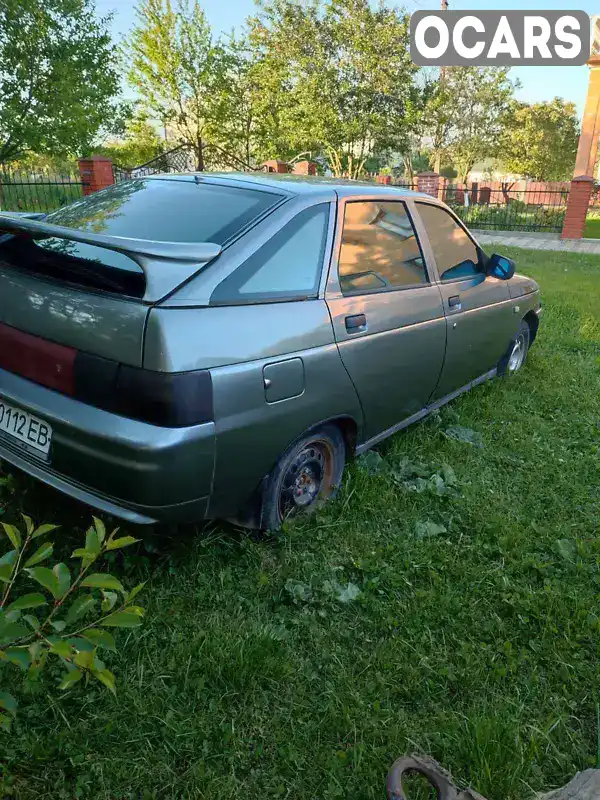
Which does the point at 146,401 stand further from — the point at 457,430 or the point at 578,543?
the point at 457,430

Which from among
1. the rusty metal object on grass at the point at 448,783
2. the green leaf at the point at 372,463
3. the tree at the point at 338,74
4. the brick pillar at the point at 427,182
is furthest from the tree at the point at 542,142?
the rusty metal object on grass at the point at 448,783

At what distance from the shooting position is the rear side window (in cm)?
218

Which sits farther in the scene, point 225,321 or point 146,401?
point 225,321

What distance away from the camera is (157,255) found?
1.93 metres

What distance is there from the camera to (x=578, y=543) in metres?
2.77

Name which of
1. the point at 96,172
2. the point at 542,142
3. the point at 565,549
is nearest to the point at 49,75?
the point at 96,172

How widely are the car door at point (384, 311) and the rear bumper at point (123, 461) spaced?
931 mm

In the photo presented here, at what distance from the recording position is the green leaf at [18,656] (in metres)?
1.03

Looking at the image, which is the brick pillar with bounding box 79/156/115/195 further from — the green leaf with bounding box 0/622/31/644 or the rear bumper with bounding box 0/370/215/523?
the green leaf with bounding box 0/622/31/644

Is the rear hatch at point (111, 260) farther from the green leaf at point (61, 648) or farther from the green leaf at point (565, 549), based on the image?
the green leaf at point (565, 549)

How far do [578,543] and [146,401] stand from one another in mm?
2177

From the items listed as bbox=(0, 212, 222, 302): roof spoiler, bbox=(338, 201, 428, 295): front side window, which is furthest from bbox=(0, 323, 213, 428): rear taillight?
bbox=(338, 201, 428, 295): front side window

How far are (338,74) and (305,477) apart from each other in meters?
22.3

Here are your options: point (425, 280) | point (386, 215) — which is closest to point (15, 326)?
point (386, 215)
